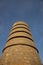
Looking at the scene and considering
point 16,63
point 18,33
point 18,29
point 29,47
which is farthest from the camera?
point 18,29

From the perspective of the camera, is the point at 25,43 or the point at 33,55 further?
the point at 25,43

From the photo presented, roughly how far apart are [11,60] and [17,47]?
0.75 m

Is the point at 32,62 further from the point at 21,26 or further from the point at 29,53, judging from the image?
the point at 21,26

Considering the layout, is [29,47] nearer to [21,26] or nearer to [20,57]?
[20,57]

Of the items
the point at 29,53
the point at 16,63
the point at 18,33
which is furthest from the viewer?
the point at 18,33

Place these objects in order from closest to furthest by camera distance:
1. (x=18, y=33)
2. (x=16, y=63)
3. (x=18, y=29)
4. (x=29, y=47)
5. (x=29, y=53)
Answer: (x=16, y=63)
(x=29, y=53)
(x=29, y=47)
(x=18, y=33)
(x=18, y=29)

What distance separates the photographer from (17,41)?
7387 millimetres

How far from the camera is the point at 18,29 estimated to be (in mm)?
8977

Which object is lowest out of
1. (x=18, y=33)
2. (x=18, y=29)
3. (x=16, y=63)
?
(x=16, y=63)

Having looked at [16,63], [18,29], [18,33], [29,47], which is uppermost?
[18,29]

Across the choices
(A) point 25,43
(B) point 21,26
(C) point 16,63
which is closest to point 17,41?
(A) point 25,43

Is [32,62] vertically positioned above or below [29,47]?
below

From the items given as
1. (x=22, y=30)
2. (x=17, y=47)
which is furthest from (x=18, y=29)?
(x=17, y=47)

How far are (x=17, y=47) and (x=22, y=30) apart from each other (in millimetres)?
2010
